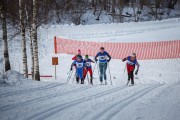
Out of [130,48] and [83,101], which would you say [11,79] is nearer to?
[83,101]

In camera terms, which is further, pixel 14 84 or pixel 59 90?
pixel 14 84

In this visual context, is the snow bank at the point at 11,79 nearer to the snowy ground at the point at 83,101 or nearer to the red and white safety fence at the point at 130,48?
the snowy ground at the point at 83,101

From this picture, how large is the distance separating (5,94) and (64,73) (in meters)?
10.5

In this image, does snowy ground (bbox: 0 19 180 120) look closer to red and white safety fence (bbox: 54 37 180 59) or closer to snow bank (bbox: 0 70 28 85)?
snow bank (bbox: 0 70 28 85)

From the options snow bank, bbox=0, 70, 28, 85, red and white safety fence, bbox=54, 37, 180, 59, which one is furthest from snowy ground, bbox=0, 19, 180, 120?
red and white safety fence, bbox=54, 37, 180, 59

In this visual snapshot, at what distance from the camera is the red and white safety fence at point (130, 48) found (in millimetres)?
22031

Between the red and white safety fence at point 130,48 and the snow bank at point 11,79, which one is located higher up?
the red and white safety fence at point 130,48

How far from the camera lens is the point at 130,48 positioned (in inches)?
923

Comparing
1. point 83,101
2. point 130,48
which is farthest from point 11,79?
point 130,48

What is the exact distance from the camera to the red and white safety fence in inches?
867

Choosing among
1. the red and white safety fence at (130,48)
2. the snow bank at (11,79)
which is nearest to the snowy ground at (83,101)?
the snow bank at (11,79)

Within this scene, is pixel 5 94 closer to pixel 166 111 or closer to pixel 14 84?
pixel 14 84

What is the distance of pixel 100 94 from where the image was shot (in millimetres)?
9211

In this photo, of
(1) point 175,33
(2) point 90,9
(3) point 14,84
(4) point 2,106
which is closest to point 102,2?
(2) point 90,9
